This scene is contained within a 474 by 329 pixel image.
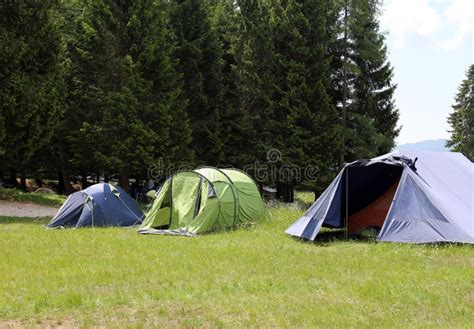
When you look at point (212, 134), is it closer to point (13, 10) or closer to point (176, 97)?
point (176, 97)

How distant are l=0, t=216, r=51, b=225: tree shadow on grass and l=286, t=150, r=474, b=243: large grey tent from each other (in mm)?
8861

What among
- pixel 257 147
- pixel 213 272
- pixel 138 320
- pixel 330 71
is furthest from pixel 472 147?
pixel 138 320

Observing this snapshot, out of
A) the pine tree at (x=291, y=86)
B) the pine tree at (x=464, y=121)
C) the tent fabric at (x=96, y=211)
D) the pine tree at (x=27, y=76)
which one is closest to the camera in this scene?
the tent fabric at (x=96, y=211)

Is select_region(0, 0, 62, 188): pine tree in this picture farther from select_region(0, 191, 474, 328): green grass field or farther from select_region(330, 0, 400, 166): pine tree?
select_region(330, 0, 400, 166): pine tree

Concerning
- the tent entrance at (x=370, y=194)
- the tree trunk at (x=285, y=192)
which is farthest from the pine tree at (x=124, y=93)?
the tent entrance at (x=370, y=194)

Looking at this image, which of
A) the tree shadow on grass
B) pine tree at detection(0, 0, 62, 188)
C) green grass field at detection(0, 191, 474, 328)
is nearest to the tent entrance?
green grass field at detection(0, 191, 474, 328)

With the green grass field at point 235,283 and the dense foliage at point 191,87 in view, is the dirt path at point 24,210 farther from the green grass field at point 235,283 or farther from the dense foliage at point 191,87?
the green grass field at point 235,283

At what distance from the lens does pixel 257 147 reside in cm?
2658

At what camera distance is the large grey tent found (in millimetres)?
9734

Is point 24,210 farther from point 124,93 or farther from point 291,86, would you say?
point 291,86

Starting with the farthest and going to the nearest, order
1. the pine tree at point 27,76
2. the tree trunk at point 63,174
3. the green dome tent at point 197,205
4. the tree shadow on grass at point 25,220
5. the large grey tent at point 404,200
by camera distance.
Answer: the tree trunk at point 63,174
the pine tree at point 27,76
the tree shadow on grass at point 25,220
the green dome tent at point 197,205
the large grey tent at point 404,200

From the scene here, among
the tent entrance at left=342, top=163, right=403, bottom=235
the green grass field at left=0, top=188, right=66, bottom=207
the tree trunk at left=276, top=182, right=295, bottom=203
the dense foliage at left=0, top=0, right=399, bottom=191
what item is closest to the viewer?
the tent entrance at left=342, top=163, right=403, bottom=235

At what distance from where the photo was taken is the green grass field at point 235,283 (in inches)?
215

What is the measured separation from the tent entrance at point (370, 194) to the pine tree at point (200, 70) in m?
15.3
